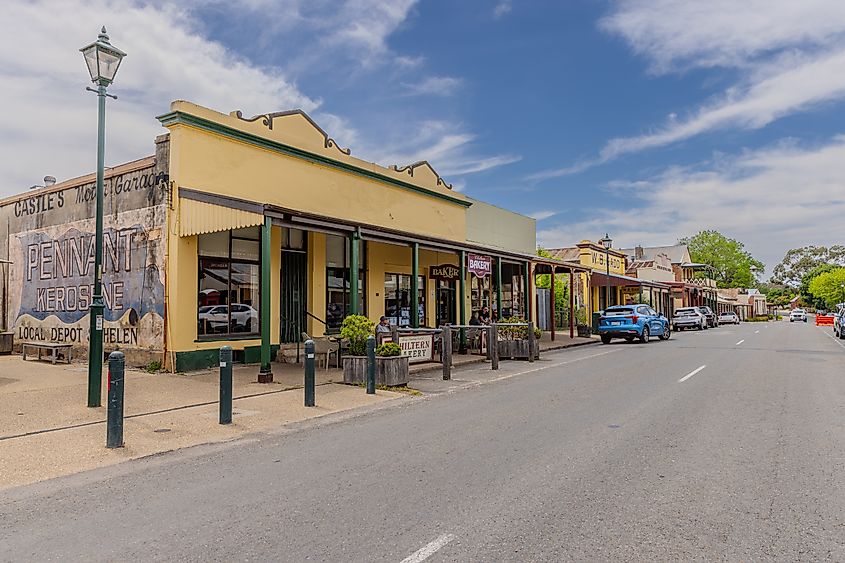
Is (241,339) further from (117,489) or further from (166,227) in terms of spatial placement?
(117,489)

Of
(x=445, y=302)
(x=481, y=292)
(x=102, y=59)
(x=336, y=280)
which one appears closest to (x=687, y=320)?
(x=481, y=292)

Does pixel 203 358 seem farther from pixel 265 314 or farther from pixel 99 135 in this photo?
pixel 99 135

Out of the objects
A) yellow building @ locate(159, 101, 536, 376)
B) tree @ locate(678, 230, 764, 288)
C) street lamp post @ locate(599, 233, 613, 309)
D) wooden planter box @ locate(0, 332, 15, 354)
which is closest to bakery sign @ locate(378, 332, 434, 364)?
yellow building @ locate(159, 101, 536, 376)

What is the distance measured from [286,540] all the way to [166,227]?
415 inches

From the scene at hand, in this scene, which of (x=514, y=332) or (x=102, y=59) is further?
(x=514, y=332)

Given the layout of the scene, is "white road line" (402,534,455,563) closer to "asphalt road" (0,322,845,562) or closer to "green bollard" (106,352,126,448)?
"asphalt road" (0,322,845,562)

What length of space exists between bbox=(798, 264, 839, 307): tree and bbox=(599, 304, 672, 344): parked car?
105 meters

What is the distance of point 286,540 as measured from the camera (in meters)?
4.32

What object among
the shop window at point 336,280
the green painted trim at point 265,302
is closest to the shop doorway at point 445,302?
the shop window at point 336,280

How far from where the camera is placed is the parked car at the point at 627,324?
25766 mm

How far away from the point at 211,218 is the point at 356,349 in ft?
12.9

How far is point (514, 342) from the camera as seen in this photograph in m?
18.2

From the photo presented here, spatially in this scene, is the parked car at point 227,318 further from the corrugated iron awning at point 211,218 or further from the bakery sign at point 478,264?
the bakery sign at point 478,264

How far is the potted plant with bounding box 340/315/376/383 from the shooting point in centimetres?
1209
